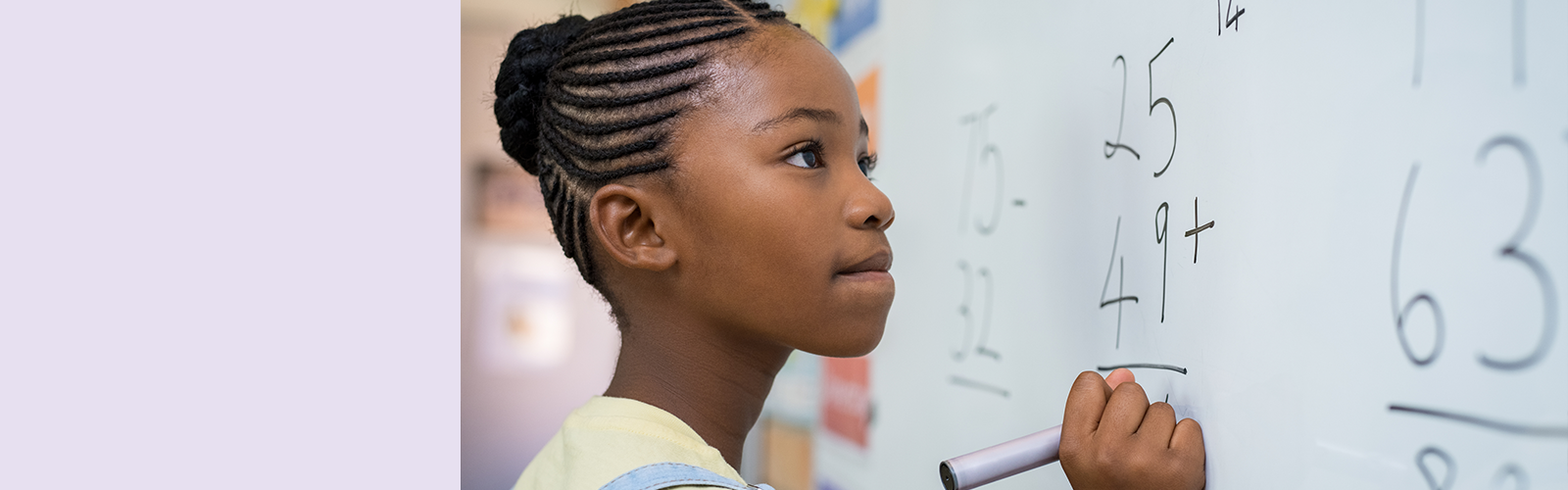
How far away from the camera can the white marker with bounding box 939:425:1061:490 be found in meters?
0.44

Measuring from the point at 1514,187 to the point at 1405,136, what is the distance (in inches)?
1.7

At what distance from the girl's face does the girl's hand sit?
0.41 ft

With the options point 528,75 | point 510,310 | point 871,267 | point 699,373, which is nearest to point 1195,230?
point 871,267

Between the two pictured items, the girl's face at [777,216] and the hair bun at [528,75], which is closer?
the girl's face at [777,216]

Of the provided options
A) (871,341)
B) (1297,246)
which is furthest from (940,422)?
(1297,246)

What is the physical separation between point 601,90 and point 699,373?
0.17 metres

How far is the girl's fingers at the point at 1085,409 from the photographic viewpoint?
1.47 ft

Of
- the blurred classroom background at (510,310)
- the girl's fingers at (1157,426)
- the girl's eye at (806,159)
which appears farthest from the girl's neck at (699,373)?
the blurred classroom background at (510,310)

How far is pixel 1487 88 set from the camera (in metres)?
0.31

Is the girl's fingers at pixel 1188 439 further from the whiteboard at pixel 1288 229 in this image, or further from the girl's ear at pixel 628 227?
the girl's ear at pixel 628 227

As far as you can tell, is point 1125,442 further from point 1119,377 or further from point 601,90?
point 601,90

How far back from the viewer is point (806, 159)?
536 millimetres

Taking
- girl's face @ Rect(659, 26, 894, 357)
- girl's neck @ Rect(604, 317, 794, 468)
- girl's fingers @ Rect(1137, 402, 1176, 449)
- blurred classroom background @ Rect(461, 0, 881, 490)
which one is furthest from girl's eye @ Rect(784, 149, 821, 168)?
A: blurred classroom background @ Rect(461, 0, 881, 490)

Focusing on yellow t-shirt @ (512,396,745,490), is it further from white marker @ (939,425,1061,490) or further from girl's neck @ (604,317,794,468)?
white marker @ (939,425,1061,490)
